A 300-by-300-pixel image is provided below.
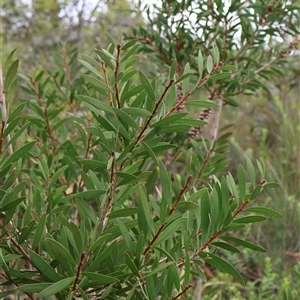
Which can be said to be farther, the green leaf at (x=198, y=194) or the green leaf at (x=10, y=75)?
the green leaf at (x=10, y=75)

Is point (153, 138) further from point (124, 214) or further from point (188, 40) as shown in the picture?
point (188, 40)

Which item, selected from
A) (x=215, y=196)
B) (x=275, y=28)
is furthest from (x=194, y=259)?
(x=275, y=28)

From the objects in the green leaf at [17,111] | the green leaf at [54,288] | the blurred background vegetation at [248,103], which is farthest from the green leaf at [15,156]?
the blurred background vegetation at [248,103]

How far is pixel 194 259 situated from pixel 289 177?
200 centimetres

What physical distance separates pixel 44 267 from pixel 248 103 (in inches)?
129

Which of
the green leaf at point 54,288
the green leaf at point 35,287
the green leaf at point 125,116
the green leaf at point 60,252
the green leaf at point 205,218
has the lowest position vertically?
the green leaf at point 35,287

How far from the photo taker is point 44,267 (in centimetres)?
46

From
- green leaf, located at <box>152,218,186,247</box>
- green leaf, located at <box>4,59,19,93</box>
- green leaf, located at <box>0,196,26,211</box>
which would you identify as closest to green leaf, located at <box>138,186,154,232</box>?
green leaf, located at <box>152,218,186,247</box>

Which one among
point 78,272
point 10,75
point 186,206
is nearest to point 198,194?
point 186,206

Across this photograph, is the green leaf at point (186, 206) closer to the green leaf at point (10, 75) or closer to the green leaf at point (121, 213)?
the green leaf at point (121, 213)

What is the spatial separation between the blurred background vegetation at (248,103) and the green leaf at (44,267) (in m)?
1.45

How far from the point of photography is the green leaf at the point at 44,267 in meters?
0.45

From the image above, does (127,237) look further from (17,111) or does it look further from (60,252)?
(17,111)

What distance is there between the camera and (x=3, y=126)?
0.48m
